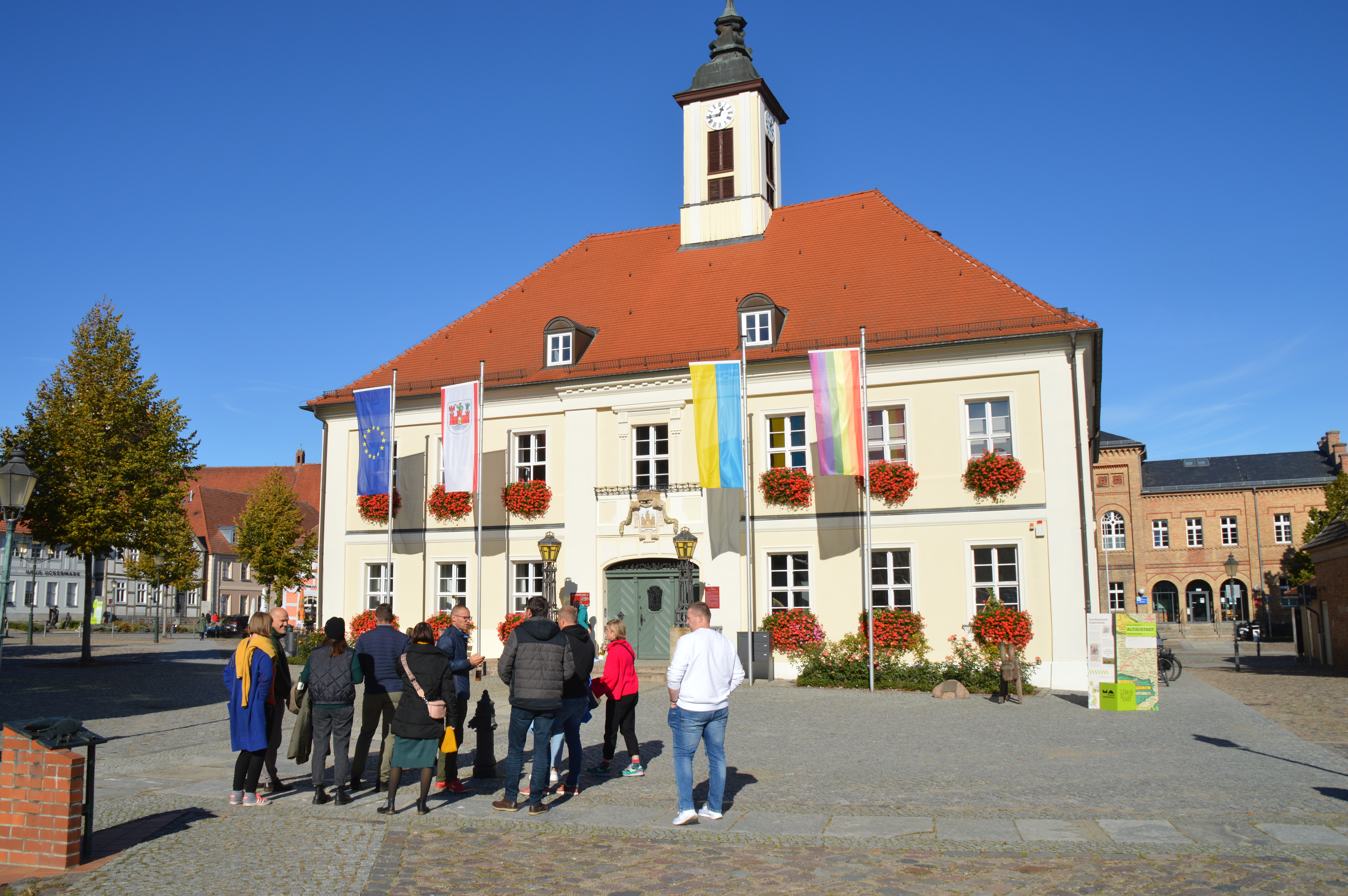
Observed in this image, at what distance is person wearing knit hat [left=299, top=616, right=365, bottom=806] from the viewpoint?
8.76 metres

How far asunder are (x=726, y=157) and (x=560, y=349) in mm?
7617

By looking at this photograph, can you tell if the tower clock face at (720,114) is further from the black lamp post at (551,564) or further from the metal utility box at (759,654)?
the metal utility box at (759,654)

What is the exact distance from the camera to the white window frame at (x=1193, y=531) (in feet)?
201

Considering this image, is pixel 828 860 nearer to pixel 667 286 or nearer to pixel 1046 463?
pixel 1046 463

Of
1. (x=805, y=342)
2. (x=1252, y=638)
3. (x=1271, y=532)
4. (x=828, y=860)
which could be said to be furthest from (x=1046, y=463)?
(x=1271, y=532)

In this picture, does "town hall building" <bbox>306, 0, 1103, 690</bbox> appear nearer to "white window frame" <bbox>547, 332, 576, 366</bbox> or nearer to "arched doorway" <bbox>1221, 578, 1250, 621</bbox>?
"white window frame" <bbox>547, 332, 576, 366</bbox>

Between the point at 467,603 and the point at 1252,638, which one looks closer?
the point at 467,603

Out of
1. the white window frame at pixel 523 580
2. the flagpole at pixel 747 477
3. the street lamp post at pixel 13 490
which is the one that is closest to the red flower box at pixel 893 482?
the flagpole at pixel 747 477

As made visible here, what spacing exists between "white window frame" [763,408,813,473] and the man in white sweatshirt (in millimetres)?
14749

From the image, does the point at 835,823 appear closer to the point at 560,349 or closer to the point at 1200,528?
the point at 560,349

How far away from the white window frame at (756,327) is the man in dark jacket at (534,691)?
51.6 feet

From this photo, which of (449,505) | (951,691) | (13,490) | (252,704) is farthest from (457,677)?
(449,505)

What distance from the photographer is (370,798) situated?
9234mm

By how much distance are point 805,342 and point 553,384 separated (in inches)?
253
